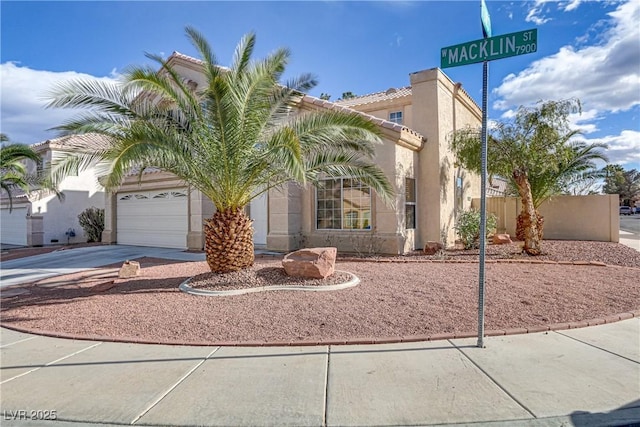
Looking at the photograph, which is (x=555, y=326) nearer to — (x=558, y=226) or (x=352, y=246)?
(x=352, y=246)

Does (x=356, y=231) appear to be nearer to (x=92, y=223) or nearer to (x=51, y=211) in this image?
(x=92, y=223)

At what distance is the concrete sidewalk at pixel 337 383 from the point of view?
3467mm

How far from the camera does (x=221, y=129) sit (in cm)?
789

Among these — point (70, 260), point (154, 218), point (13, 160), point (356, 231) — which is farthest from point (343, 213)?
point (13, 160)

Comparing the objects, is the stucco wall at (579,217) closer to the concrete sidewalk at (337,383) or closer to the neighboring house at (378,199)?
the neighboring house at (378,199)

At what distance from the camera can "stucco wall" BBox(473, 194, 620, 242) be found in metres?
16.0

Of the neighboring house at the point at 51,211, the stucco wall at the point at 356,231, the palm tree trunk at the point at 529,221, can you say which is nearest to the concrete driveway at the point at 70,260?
the stucco wall at the point at 356,231

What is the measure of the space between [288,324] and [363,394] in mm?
2298

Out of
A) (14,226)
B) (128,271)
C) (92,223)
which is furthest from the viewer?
(14,226)

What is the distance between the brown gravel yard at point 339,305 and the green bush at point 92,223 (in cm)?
1254

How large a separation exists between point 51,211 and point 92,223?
3.20m

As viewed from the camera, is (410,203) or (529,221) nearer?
(529,221)

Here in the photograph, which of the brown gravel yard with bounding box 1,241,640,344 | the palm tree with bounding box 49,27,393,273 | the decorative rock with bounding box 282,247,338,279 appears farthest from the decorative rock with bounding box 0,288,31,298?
the decorative rock with bounding box 282,247,338,279

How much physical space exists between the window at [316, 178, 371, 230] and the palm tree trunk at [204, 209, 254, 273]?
15.5ft
